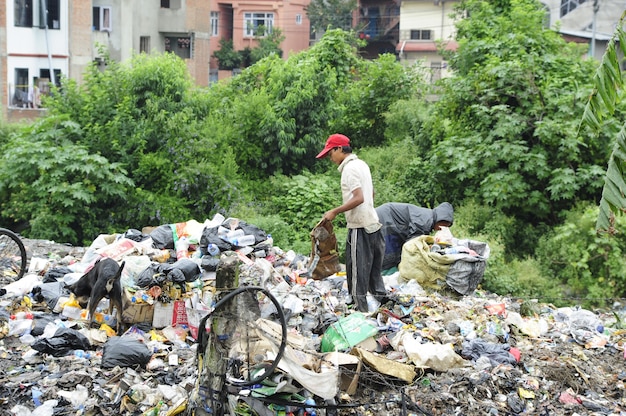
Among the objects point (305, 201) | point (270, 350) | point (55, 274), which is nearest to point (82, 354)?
point (270, 350)

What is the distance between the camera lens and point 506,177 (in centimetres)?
1319

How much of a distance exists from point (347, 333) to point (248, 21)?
33.1 m

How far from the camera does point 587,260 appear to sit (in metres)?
11.8

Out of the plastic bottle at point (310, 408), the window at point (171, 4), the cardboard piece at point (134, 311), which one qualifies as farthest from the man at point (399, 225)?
the window at point (171, 4)

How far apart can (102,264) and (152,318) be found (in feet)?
2.16

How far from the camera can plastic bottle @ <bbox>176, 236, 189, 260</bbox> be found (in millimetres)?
8414

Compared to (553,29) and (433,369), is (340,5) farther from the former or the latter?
(433,369)

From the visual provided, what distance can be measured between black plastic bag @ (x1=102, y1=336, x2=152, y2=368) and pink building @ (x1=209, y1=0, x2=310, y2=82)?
3159cm

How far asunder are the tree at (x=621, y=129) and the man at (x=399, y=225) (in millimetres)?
4948

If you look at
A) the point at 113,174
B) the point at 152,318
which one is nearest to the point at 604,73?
the point at 152,318

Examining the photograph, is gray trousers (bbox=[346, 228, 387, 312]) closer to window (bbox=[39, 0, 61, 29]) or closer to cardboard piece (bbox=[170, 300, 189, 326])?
cardboard piece (bbox=[170, 300, 189, 326])

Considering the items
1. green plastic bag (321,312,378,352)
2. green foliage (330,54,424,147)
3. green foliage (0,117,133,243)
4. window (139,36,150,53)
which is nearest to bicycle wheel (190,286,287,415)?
green plastic bag (321,312,378,352)

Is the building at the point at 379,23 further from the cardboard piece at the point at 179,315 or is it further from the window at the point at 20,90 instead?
the cardboard piece at the point at 179,315

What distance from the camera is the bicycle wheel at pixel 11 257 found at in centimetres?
788
